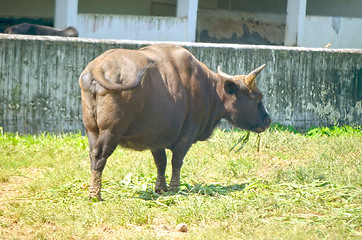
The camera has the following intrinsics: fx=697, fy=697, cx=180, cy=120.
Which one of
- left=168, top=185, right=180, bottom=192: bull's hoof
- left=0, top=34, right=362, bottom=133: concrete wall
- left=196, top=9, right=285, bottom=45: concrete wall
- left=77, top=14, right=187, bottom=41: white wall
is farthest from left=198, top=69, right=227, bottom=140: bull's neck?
left=196, top=9, right=285, bottom=45: concrete wall

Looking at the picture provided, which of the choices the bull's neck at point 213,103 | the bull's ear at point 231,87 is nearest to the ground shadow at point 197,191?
the bull's neck at point 213,103

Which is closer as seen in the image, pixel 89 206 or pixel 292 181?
pixel 89 206

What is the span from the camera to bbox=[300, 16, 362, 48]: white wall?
15.9m

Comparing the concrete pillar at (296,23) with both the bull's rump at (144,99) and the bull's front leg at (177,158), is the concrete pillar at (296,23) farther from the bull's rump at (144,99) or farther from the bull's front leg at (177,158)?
the bull's front leg at (177,158)

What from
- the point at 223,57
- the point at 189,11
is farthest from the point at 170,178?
the point at 189,11

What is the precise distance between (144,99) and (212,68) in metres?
4.83

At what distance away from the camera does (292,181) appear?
8305 millimetres

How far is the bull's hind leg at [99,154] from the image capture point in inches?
276

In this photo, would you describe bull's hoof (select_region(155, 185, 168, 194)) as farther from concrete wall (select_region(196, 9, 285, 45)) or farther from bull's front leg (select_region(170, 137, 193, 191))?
concrete wall (select_region(196, 9, 285, 45))

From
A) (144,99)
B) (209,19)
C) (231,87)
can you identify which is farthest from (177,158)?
(209,19)

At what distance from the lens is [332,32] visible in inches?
640

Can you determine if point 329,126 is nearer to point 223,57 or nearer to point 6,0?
point 223,57

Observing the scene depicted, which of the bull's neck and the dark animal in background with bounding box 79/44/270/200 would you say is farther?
the bull's neck

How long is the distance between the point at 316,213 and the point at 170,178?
224cm
